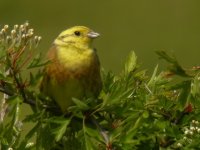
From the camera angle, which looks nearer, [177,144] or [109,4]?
[177,144]

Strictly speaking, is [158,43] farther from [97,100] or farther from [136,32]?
[97,100]

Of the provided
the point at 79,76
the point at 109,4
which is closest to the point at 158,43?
the point at 109,4

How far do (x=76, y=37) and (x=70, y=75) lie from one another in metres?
0.25

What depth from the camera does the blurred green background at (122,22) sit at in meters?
7.38

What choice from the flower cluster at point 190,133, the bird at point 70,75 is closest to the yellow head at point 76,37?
the bird at point 70,75

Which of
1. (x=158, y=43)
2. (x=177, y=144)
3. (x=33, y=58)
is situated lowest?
(x=158, y=43)

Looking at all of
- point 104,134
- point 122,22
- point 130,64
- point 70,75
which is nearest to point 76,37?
point 70,75

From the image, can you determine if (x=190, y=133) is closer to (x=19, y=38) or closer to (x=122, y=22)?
(x=19, y=38)

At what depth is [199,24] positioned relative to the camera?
796 centimetres

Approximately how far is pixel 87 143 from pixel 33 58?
0.71 feet

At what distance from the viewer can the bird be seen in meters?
2.24

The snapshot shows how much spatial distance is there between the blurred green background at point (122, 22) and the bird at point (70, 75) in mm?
4502

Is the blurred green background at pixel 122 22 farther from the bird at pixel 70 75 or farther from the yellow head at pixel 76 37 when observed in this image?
the bird at pixel 70 75

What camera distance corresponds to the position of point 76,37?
8.23ft
